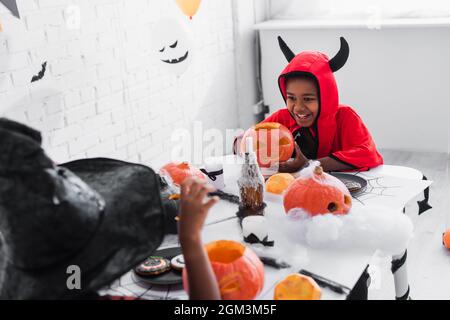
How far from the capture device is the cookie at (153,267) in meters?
1.23

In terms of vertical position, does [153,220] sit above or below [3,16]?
below

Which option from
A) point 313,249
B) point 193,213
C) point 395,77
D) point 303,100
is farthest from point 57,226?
point 395,77

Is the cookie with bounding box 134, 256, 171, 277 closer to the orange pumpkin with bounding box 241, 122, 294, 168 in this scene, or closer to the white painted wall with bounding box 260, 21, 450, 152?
the orange pumpkin with bounding box 241, 122, 294, 168

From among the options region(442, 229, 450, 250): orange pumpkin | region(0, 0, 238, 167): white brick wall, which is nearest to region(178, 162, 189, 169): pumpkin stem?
region(0, 0, 238, 167): white brick wall

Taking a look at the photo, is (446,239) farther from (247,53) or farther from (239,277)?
(247,53)

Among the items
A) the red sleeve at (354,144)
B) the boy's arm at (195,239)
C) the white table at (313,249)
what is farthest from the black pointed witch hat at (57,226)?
the red sleeve at (354,144)

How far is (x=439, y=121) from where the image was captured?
394 cm

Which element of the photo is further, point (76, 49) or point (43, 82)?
point (76, 49)

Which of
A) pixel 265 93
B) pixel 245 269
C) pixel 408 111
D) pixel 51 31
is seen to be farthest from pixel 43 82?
pixel 408 111

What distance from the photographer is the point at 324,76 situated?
6.64 ft

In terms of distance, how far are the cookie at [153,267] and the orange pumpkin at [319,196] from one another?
1.37 ft

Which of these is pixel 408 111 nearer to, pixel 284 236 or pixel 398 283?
pixel 398 283
